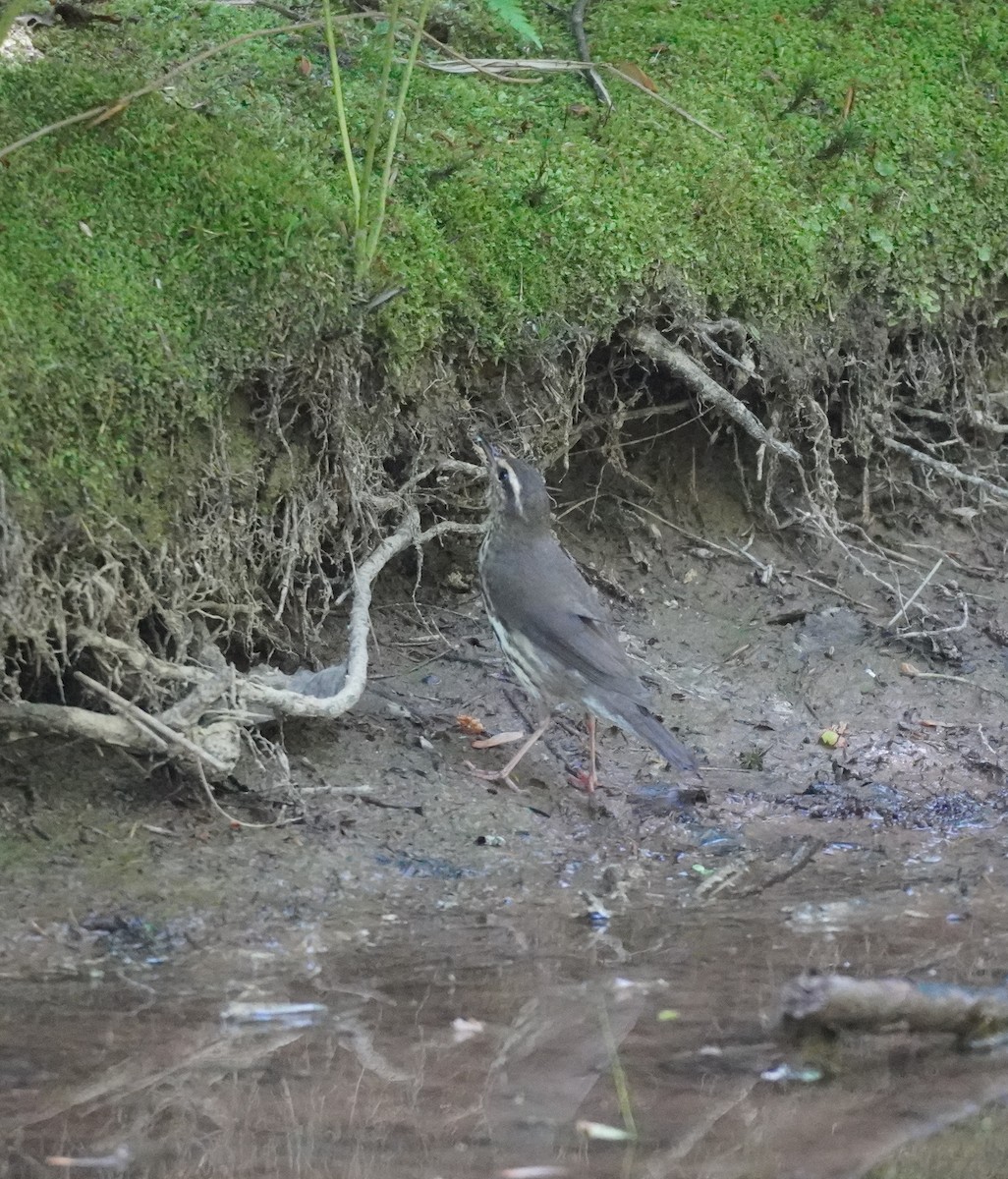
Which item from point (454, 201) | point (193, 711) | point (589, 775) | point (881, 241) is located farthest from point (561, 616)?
point (881, 241)

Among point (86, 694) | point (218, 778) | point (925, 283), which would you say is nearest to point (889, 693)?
point (925, 283)

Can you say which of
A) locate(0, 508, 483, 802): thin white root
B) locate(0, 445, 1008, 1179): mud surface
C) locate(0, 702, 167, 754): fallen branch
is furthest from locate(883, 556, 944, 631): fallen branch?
locate(0, 702, 167, 754): fallen branch

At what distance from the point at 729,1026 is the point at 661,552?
3465 mm

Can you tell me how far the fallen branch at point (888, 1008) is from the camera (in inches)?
170

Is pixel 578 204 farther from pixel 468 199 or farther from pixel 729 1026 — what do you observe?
pixel 729 1026

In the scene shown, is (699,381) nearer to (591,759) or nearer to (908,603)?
(908,603)

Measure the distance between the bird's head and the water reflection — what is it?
193 centimetres

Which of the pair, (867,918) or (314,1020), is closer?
(314,1020)

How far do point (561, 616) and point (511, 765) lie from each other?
0.64 meters

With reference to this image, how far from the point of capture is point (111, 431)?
5.39 meters

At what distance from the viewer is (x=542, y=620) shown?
20.6 feet

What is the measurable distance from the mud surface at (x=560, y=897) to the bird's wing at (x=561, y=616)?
0.52 metres

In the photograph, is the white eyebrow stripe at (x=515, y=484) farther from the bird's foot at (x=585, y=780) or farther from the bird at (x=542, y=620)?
the bird's foot at (x=585, y=780)

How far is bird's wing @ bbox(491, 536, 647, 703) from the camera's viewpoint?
6195 millimetres
